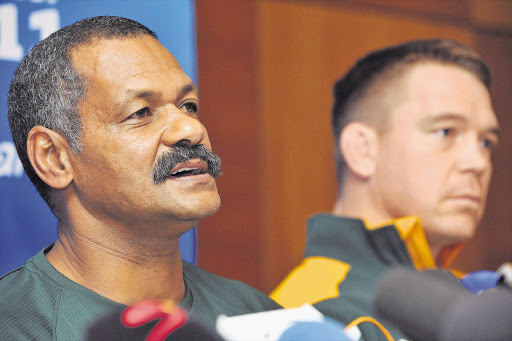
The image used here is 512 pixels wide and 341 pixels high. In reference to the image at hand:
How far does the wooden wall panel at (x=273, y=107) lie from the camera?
1.61 m

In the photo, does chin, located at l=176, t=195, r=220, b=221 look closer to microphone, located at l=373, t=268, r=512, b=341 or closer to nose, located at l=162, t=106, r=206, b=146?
nose, located at l=162, t=106, r=206, b=146

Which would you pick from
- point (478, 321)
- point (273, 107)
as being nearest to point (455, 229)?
point (273, 107)

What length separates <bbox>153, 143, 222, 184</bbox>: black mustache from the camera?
2.47 ft

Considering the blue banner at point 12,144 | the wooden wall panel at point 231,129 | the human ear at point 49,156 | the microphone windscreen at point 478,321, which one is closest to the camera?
the microphone windscreen at point 478,321

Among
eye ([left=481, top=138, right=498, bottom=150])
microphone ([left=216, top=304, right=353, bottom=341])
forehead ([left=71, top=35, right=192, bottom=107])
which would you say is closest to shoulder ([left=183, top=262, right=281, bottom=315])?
microphone ([left=216, top=304, right=353, bottom=341])

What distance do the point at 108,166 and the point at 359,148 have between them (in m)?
0.61

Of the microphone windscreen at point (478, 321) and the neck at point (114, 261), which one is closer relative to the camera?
the microphone windscreen at point (478, 321)

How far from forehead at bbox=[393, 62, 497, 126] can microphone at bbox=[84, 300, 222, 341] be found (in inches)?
31.7

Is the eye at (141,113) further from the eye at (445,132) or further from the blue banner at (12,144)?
the eye at (445,132)

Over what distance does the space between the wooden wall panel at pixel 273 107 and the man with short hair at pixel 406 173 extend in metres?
0.38

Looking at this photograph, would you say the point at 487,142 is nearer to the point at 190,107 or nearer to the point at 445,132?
the point at 445,132

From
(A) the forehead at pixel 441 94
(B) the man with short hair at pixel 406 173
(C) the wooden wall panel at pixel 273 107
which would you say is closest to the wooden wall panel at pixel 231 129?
(C) the wooden wall panel at pixel 273 107

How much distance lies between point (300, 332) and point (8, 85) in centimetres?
58

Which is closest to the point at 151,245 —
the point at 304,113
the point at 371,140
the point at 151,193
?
the point at 151,193
